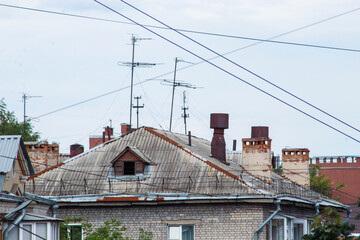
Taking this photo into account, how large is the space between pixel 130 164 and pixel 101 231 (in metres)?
4.19

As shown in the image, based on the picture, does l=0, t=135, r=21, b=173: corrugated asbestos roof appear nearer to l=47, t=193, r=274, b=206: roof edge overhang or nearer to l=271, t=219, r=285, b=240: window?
l=47, t=193, r=274, b=206: roof edge overhang

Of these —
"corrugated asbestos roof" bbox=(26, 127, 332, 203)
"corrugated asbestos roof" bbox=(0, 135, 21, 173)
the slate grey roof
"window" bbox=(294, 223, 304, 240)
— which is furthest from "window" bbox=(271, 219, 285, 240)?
"corrugated asbestos roof" bbox=(0, 135, 21, 173)

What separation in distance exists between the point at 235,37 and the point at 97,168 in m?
9.44

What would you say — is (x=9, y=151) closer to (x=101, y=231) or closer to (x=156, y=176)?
(x=101, y=231)

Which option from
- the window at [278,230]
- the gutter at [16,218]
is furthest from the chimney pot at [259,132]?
the gutter at [16,218]

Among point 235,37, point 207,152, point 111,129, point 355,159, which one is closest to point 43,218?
point 235,37

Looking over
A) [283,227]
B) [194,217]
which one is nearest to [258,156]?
[283,227]

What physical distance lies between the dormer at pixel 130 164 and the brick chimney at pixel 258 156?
3.93m

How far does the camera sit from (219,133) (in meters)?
33.3

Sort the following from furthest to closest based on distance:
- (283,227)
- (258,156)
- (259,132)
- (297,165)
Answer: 1. (297,165)
2. (259,132)
3. (258,156)
4. (283,227)

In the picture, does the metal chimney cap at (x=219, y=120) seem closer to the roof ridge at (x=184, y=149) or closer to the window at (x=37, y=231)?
the roof ridge at (x=184, y=149)

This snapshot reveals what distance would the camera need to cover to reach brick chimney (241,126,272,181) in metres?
32.0

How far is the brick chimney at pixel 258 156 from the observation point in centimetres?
3197

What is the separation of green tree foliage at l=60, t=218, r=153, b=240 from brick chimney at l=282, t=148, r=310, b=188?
9729 mm
